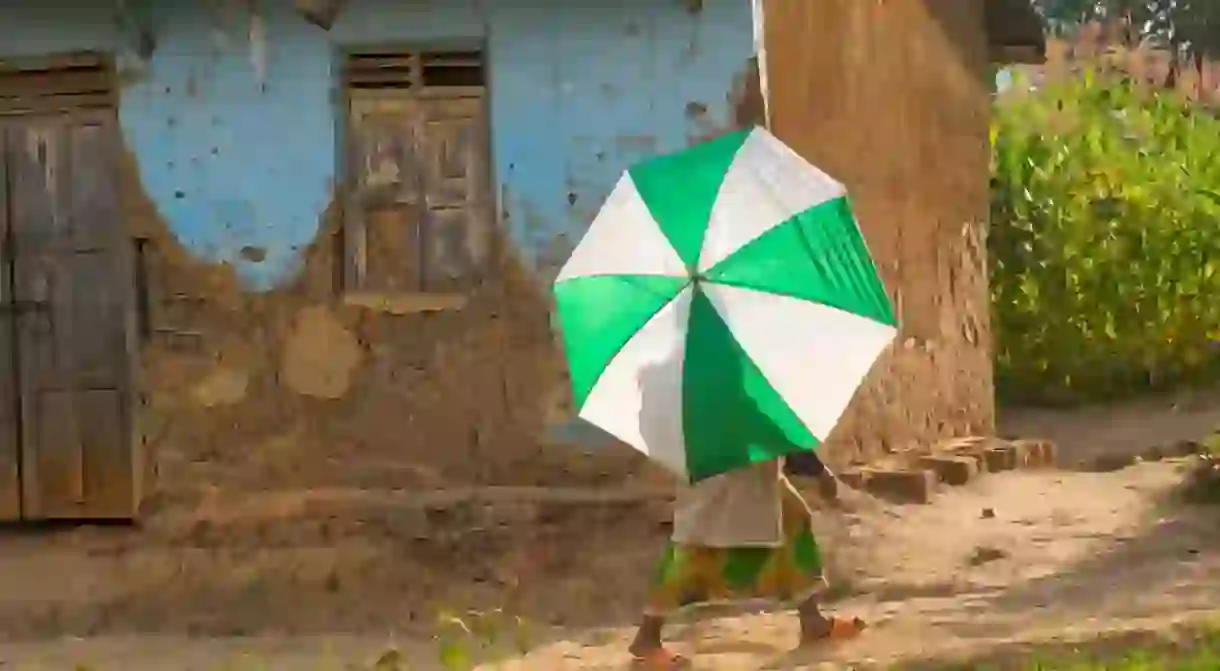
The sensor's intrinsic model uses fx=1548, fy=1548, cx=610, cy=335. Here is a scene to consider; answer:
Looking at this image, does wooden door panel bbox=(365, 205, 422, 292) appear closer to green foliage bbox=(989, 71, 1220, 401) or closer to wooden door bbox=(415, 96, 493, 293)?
wooden door bbox=(415, 96, 493, 293)

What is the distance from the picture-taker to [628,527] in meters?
6.46

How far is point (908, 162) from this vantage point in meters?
8.45

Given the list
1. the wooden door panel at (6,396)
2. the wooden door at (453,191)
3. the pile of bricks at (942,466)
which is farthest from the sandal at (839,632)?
the wooden door panel at (6,396)

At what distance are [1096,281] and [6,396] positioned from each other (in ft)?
29.7

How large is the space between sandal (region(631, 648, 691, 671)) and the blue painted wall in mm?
2155

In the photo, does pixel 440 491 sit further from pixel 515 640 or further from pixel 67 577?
pixel 67 577

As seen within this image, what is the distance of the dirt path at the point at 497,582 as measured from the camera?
5.69m

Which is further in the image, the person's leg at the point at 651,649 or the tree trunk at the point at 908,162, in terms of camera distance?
the tree trunk at the point at 908,162

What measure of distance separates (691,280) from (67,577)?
364 cm

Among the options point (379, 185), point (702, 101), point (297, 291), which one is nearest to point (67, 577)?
point (297, 291)

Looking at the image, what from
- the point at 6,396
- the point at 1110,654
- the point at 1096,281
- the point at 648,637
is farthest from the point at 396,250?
the point at 1096,281

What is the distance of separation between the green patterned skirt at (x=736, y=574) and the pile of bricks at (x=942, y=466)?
2.03 metres

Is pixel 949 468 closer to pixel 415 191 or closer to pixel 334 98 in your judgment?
pixel 415 191

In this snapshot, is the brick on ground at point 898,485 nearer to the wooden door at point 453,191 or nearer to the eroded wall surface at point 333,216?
the eroded wall surface at point 333,216
